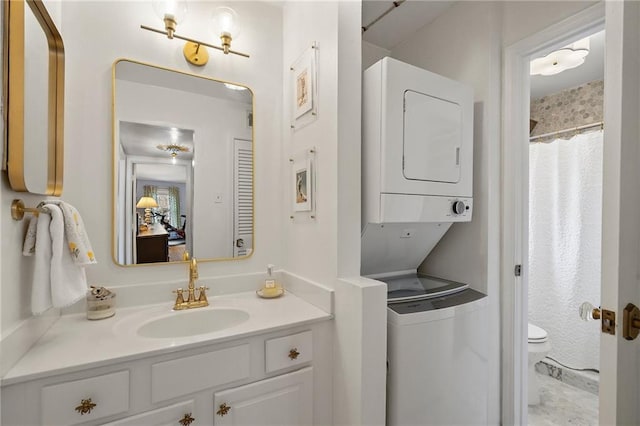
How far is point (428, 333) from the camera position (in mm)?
1418

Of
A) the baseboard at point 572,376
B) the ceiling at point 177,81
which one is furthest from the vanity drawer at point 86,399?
the baseboard at point 572,376

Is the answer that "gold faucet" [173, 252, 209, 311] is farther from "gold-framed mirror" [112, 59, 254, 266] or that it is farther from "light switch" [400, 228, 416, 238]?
"light switch" [400, 228, 416, 238]

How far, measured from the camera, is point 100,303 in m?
1.38

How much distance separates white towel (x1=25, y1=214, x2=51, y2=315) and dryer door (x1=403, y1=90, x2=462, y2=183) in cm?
152

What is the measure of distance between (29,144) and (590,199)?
3482mm

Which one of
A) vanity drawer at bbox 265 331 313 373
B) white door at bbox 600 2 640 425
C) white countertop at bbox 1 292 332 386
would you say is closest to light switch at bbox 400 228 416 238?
white countertop at bbox 1 292 332 386

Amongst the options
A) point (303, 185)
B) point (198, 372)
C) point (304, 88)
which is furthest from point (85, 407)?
point (304, 88)

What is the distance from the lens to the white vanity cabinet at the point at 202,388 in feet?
3.13

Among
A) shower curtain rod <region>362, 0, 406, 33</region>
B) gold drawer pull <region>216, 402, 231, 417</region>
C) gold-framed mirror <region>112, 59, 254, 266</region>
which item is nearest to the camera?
gold drawer pull <region>216, 402, 231, 417</region>

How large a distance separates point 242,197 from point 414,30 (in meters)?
1.81

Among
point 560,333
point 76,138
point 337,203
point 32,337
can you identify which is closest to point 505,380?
point 560,333

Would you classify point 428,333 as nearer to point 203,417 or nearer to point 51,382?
point 203,417

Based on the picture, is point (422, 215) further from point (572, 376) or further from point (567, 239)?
point (572, 376)

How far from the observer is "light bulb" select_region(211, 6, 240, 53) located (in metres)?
1.65
